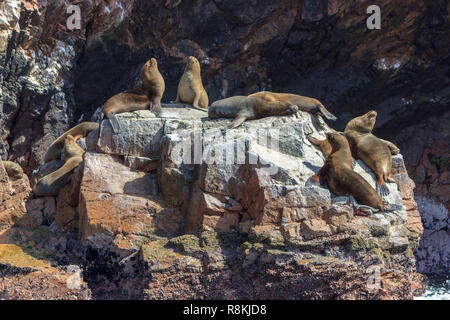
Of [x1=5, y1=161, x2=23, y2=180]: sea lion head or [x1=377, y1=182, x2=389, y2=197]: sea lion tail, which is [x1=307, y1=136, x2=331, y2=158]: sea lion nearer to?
[x1=377, y1=182, x2=389, y2=197]: sea lion tail

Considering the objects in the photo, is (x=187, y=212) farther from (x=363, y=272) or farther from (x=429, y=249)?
(x=429, y=249)

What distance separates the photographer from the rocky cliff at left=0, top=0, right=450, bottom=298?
14.7 metres

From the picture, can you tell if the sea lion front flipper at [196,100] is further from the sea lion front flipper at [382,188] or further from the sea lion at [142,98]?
the sea lion front flipper at [382,188]

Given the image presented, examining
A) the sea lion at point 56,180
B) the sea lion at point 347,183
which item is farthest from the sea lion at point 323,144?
Answer: the sea lion at point 56,180

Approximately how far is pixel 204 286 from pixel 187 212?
1.45 meters

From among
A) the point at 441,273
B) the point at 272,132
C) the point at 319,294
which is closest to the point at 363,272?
the point at 319,294

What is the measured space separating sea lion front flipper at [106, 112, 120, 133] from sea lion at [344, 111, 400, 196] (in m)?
3.73

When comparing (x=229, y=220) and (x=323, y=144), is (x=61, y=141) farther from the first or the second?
(x=323, y=144)

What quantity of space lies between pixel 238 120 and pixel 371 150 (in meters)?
2.13

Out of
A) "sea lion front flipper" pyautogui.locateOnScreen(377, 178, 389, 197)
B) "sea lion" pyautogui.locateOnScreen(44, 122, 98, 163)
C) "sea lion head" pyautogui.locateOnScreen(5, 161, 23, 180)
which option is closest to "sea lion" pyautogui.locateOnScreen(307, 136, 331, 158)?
"sea lion front flipper" pyautogui.locateOnScreen(377, 178, 389, 197)

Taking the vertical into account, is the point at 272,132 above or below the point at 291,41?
below

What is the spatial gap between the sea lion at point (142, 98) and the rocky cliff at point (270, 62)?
5.98 metres

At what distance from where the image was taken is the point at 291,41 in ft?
53.0

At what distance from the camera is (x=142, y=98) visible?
29.8 ft
